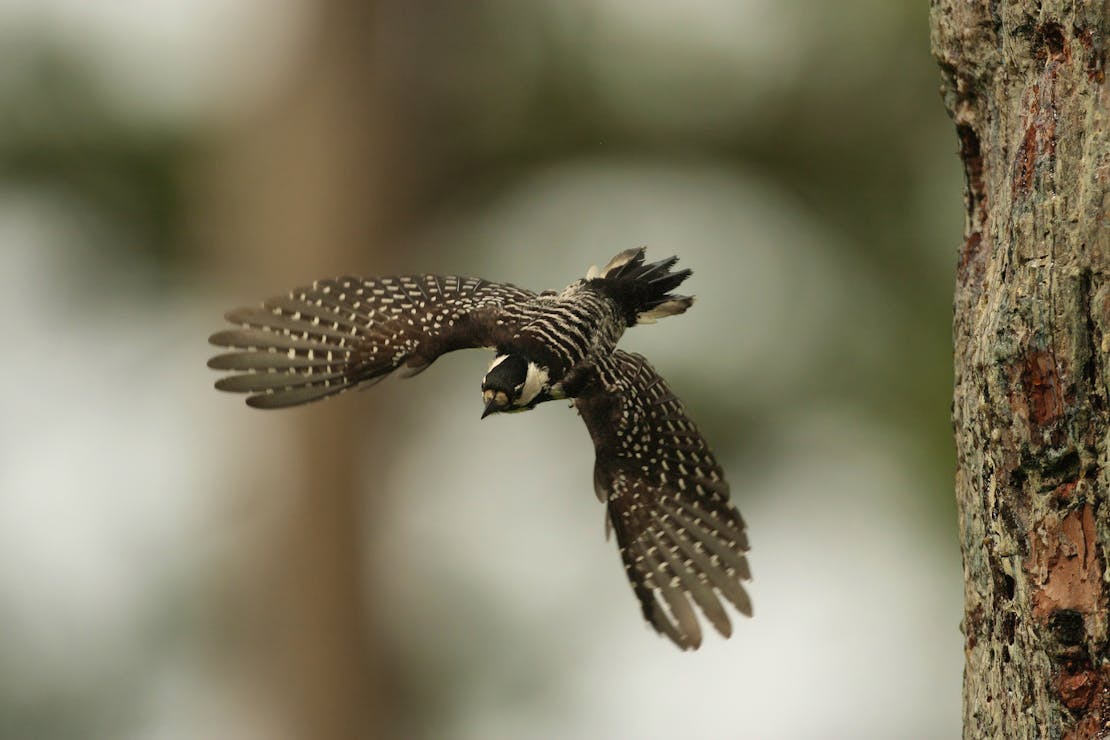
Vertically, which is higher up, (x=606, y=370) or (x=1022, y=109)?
(x=1022, y=109)

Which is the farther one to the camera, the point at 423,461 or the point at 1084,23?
the point at 423,461

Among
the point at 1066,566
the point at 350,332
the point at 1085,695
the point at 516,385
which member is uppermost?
the point at 350,332

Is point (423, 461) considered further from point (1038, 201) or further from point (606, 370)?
point (1038, 201)

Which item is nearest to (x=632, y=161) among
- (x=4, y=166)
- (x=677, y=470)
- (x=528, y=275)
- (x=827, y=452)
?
(x=528, y=275)

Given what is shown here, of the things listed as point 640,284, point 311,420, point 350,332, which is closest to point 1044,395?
point 640,284

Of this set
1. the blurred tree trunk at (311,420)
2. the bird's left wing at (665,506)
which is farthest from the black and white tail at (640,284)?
the blurred tree trunk at (311,420)

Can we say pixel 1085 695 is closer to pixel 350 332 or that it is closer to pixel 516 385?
pixel 516 385

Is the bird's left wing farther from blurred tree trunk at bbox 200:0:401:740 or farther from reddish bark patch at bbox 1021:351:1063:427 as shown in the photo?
blurred tree trunk at bbox 200:0:401:740

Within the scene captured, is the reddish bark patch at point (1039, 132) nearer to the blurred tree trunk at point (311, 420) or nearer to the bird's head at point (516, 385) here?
the bird's head at point (516, 385)
